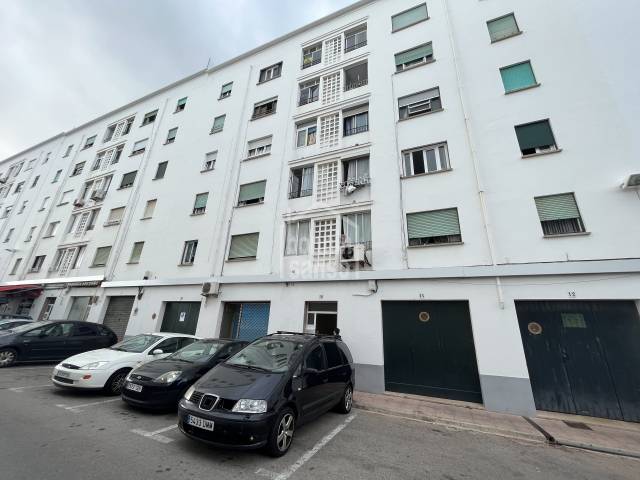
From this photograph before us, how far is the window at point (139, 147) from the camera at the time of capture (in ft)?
61.4

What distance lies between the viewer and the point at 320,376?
5.07 metres

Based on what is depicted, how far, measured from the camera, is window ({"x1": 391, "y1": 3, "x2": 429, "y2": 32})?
1216 centimetres

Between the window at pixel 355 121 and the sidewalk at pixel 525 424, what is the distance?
33.3 feet

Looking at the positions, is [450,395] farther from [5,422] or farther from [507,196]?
[5,422]

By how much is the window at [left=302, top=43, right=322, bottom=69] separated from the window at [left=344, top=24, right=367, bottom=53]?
5.05 feet

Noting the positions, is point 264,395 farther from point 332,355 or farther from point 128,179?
point 128,179

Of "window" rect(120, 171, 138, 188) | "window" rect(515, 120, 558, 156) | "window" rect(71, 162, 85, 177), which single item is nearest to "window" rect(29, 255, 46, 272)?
"window" rect(71, 162, 85, 177)

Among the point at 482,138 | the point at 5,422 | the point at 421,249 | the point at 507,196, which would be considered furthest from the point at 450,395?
the point at 5,422

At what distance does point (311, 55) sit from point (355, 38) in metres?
2.55

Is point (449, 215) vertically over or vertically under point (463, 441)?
over

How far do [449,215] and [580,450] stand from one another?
617 centimetres

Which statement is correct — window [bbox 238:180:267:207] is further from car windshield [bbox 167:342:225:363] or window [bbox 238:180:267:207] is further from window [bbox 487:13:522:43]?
window [bbox 487:13:522:43]

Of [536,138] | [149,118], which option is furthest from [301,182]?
[149,118]

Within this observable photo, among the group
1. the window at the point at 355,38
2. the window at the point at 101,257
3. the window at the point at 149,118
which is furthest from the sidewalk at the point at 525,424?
the window at the point at 149,118
